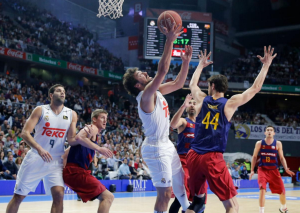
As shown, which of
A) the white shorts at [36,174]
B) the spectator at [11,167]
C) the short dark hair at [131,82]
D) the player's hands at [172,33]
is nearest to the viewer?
the player's hands at [172,33]

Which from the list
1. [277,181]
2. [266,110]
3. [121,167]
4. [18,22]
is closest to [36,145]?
[277,181]

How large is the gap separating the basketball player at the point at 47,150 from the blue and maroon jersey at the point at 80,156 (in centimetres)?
16

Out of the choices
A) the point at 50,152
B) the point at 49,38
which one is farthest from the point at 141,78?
the point at 49,38

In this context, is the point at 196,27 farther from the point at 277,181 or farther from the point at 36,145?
the point at 36,145

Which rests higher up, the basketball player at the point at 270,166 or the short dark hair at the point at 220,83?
the short dark hair at the point at 220,83

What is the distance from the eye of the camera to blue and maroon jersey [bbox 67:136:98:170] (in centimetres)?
568

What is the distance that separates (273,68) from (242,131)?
8.93 meters

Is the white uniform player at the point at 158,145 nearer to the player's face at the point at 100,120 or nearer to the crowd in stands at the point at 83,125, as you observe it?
the player's face at the point at 100,120

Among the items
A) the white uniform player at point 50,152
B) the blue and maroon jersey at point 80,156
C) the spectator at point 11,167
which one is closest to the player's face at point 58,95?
the white uniform player at point 50,152

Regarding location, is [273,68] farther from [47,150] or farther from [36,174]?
[36,174]

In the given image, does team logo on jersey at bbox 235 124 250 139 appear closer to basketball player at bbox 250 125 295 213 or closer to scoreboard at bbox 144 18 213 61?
scoreboard at bbox 144 18 213 61

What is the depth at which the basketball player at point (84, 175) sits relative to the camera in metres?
5.41

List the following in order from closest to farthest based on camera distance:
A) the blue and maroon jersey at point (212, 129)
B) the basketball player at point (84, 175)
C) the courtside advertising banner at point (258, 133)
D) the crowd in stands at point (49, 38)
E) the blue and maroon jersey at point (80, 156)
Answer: the blue and maroon jersey at point (212, 129)
the basketball player at point (84, 175)
the blue and maroon jersey at point (80, 156)
the crowd in stands at point (49, 38)
the courtside advertising banner at point (258, 133)

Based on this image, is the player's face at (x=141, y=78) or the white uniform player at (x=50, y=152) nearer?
the player's face at (x=141, y=78)
